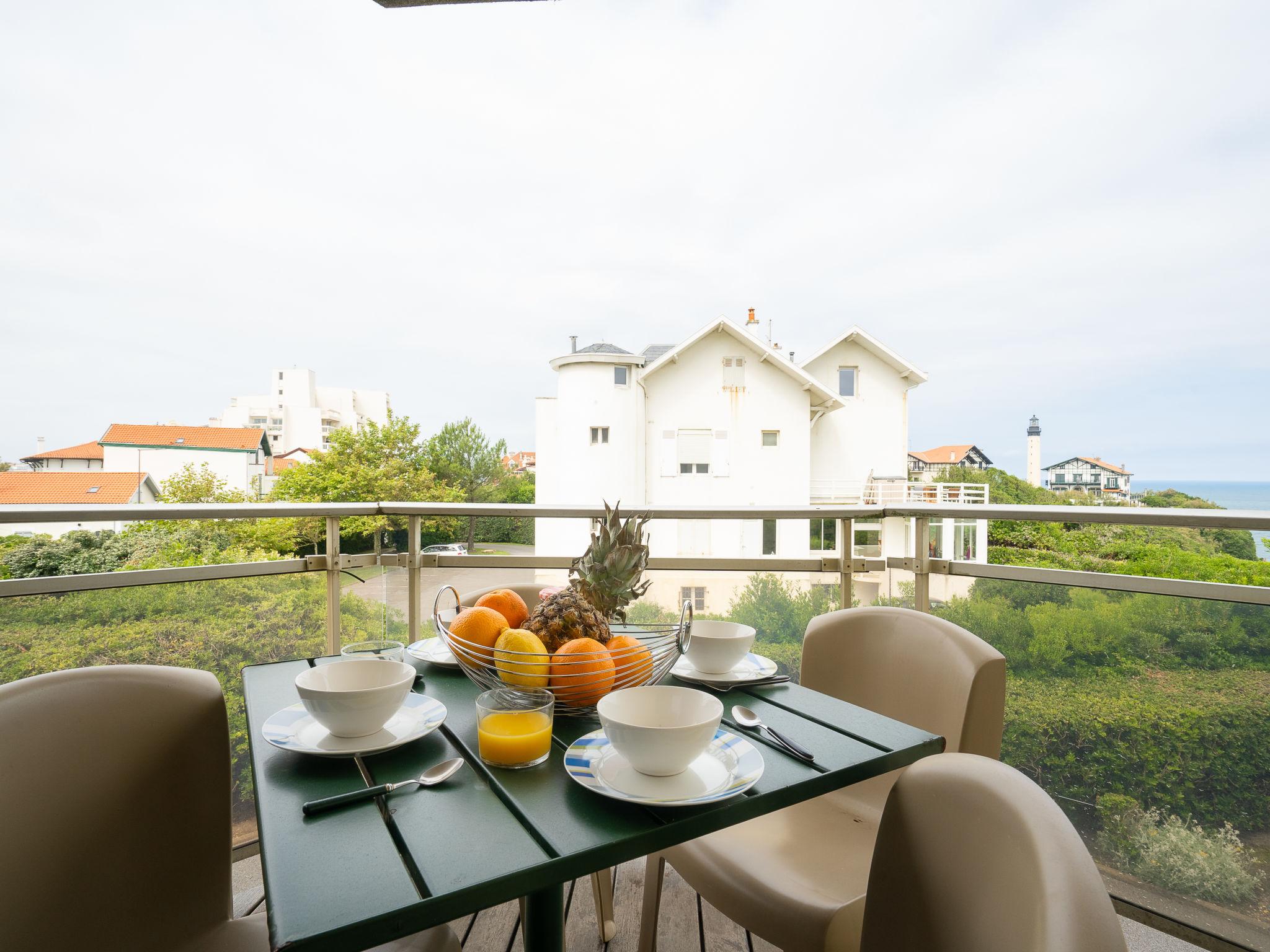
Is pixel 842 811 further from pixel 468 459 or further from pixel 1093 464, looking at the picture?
pixel 1093 464

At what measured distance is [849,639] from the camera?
155cm

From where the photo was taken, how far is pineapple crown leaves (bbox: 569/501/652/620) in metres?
1.16

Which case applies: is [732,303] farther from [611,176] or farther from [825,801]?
[825,801]

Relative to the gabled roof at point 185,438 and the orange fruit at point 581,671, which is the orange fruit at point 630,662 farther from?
the gabled roof at point 185,438

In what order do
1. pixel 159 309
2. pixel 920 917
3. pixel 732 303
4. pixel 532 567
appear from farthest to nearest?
1. pixel 159 309
2. pixel 732 303
3. pixel 532 567
4. pixel 920 917

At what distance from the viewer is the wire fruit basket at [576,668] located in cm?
95

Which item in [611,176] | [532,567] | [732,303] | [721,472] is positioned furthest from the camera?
[611,176]

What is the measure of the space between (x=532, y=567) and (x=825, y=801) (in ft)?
4.42

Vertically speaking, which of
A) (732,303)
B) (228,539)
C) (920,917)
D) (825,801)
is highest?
(732,303)

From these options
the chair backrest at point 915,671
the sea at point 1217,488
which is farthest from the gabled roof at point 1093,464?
the chair backrest at point 915,671

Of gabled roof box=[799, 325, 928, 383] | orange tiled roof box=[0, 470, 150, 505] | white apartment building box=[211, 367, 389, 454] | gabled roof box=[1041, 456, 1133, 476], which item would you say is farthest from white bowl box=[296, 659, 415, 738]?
white apartment building box=[211, 367, 389, 454]

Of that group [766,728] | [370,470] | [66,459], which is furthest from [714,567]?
[66,459]

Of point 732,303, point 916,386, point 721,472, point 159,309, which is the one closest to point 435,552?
point 721,472

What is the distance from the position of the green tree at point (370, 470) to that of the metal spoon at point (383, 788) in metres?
24.2
